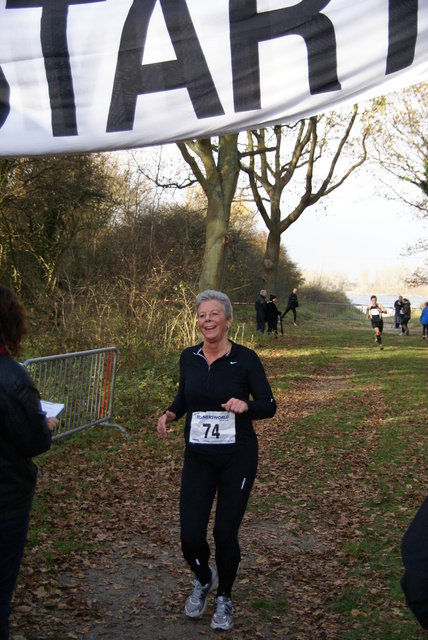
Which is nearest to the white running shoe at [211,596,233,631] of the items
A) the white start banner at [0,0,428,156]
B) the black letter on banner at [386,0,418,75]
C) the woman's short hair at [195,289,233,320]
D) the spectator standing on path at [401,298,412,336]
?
the woman's short hair at [195,289,233,320]

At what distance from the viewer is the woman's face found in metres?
4.50

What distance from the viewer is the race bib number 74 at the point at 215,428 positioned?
14.4ft

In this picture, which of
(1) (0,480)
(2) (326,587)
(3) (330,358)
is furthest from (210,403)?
(3) (330,358)

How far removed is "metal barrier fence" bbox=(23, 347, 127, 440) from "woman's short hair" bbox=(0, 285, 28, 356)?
530 cm

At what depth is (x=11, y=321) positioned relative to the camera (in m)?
3.20

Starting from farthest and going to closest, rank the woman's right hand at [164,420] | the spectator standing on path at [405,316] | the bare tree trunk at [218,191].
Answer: the spectator standing on path at [405,316] → the bare tree trunk at [218,191] → the woman's right hand at [164,420]

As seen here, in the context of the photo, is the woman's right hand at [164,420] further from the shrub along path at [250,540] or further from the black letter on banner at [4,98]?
the black letter on banner at [4,98]

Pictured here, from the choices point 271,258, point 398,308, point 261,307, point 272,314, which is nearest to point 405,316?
point 398,308

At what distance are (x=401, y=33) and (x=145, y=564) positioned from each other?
474cm

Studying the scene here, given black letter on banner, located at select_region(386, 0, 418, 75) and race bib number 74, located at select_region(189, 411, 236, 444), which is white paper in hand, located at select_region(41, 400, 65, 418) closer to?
race bib number 74, located at select_region(189, 411, 236, 444)

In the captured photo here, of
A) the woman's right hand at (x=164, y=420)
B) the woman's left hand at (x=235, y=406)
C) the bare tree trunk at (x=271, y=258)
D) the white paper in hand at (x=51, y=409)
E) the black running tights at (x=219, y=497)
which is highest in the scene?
the bare tree trunk at (x=271, y=258)

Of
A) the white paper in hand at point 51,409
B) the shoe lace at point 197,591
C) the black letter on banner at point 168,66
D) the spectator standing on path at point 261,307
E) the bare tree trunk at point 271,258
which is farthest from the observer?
the bare tree trunk at point 271,258

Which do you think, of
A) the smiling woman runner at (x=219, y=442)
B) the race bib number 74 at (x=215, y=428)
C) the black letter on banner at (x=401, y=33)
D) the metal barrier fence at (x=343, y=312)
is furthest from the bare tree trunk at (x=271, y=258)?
the black letter on banner at (x=401, y=33)

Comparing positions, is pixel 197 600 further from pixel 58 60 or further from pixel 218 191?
pixel 218 191
